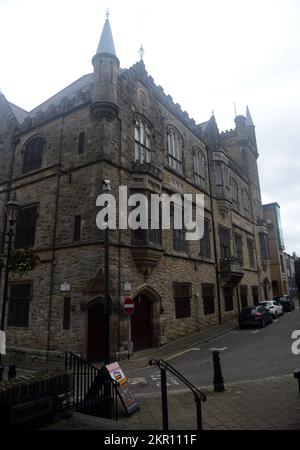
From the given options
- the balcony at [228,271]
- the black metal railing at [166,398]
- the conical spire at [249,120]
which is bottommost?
the black metal railing at [166,398]

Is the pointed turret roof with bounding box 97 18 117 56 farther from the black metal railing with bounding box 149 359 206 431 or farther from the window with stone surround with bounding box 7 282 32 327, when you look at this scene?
the black metal railing with bounding box 149 359 206 431

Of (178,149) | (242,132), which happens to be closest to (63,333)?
(178,149)

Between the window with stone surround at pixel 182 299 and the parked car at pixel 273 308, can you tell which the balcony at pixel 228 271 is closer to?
the parked car at pixel 273 308

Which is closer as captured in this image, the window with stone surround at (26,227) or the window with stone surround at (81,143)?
the window with stone surround at (81,143)

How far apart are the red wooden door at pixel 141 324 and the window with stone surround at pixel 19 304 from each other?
5.47 meters

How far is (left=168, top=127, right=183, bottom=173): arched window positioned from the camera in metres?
20.7

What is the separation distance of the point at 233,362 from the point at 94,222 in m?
8.13

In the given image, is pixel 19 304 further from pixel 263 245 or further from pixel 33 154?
pixel 263 245

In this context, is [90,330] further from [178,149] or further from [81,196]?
[178,149]

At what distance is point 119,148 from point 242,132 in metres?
27.0

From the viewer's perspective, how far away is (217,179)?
2684cm

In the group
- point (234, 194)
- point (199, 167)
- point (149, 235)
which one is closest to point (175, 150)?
point (199, 167)

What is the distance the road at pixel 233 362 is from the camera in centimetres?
930

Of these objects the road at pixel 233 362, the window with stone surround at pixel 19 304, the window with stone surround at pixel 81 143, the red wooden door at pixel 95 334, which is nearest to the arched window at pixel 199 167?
the window with stone surround at pixel 81 143
